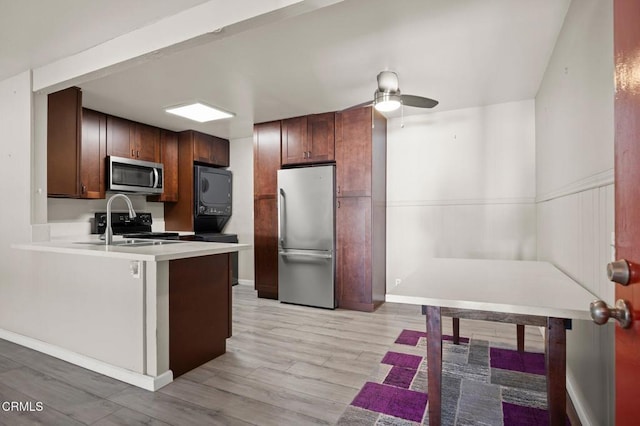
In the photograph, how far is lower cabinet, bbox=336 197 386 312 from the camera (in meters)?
3.82

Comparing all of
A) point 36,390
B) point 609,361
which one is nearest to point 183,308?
point 36,390

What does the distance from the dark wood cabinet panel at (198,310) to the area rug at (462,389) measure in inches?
46.6

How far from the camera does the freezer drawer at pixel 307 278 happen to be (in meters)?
3.94

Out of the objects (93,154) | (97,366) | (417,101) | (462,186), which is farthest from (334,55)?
(93,154)

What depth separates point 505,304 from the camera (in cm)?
129

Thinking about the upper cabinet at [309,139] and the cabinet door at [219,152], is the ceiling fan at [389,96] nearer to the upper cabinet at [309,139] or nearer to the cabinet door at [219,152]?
the upper cabinet at [309,139]

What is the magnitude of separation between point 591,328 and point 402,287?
0.96 m

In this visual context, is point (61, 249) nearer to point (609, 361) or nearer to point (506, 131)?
point (609, 361)

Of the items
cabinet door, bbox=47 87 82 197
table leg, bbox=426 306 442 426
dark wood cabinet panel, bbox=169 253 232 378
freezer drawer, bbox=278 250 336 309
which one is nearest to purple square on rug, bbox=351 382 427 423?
table leg, bbox=426 306 442 426

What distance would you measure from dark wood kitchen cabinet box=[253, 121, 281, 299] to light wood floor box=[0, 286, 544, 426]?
1.19 m

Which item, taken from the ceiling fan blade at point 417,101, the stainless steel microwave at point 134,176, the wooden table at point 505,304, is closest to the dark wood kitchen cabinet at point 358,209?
the ceiling fan blade at point 417,101

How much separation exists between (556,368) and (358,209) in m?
2.69

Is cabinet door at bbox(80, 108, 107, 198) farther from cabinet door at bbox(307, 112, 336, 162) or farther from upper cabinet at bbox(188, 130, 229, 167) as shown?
cabinet door at bbox(307, 112, 336, 162)

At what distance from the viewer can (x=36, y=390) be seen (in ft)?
6.73
